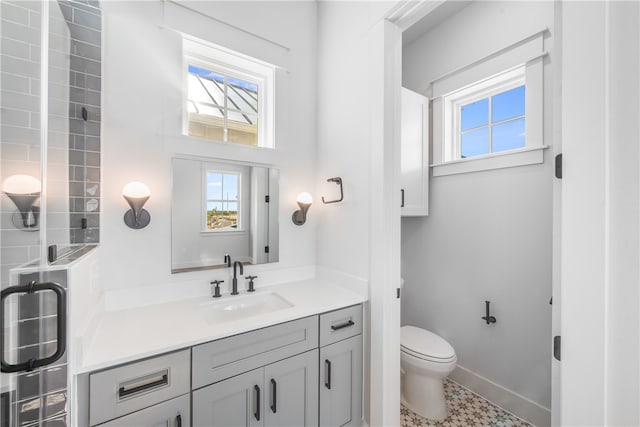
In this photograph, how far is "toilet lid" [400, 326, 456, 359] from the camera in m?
1.70

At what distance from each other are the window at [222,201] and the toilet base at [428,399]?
5.46ft

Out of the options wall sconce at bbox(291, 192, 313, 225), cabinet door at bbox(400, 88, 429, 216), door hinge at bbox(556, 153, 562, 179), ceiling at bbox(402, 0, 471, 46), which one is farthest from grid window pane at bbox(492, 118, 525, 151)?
wall sconce at bbox(291, 192, 313, 225)

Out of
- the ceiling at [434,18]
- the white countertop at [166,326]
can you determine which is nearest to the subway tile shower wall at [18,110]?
the white countertop at [166,326]

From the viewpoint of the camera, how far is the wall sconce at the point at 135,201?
1.32 meters

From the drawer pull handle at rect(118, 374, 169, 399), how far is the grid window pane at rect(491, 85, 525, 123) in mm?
2601

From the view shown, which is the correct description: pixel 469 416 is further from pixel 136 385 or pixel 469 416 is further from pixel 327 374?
pixel 136 385

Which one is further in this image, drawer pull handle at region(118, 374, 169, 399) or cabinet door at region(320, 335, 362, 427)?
cabinet door at region(320, 335, 362, 427)

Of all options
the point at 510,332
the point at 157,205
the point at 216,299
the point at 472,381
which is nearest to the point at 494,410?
the point at 472,381

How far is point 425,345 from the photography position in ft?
5.89

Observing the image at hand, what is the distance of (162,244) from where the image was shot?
146 centimetres

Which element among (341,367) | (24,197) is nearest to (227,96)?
(24,197)

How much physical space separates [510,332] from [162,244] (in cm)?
237

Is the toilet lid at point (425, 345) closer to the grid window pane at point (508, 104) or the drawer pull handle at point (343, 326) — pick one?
the drawer pull handle at point (343, 326)

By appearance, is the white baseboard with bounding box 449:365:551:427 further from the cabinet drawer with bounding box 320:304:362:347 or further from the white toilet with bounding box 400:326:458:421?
the cabinet drawer with bounding box 320:304:362:347
